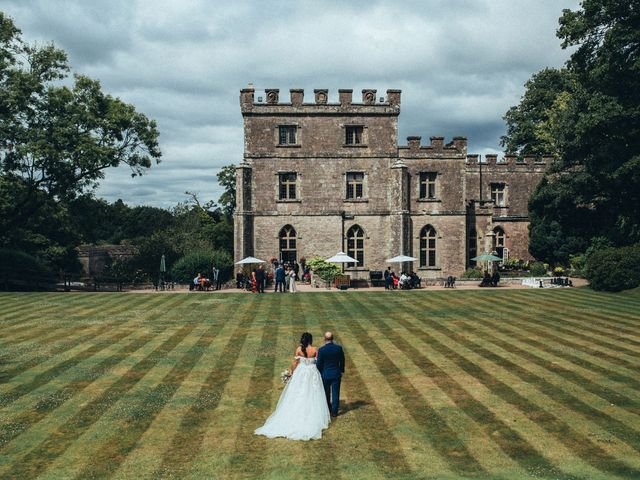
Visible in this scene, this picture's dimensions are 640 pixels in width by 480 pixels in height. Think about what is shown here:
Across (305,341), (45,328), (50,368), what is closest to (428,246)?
(45,328)

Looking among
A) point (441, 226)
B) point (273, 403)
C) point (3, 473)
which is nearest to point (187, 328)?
point (273, 403)

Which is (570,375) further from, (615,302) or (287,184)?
(287,184)

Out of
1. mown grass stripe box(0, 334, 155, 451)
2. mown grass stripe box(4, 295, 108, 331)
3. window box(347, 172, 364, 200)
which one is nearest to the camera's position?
mown grass stripe box(0, 334, 155, 451)

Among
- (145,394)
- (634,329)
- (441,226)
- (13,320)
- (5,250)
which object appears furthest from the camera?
(441,226)

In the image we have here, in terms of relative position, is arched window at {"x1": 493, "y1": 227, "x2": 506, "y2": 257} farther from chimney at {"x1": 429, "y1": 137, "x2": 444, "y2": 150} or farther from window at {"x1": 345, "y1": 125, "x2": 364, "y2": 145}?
window at {"x1": 345, "y1": 125, "x2": 364, "y2": 145}

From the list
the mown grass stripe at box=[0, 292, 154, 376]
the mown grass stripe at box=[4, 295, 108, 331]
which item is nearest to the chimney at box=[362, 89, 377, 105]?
the mown grass stripe at box=[4, 295, 108, 331]

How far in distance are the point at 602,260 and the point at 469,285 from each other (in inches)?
336

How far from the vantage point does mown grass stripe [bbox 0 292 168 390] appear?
40.2ft

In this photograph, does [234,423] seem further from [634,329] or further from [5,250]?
[5,250]

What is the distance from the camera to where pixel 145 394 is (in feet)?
39.9

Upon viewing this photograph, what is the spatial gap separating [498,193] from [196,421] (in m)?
42.3

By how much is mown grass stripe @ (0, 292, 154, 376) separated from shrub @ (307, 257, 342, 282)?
1856 cm

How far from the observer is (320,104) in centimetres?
4041

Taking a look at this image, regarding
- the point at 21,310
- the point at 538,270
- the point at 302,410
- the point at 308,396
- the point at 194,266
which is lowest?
the point at 302,410
